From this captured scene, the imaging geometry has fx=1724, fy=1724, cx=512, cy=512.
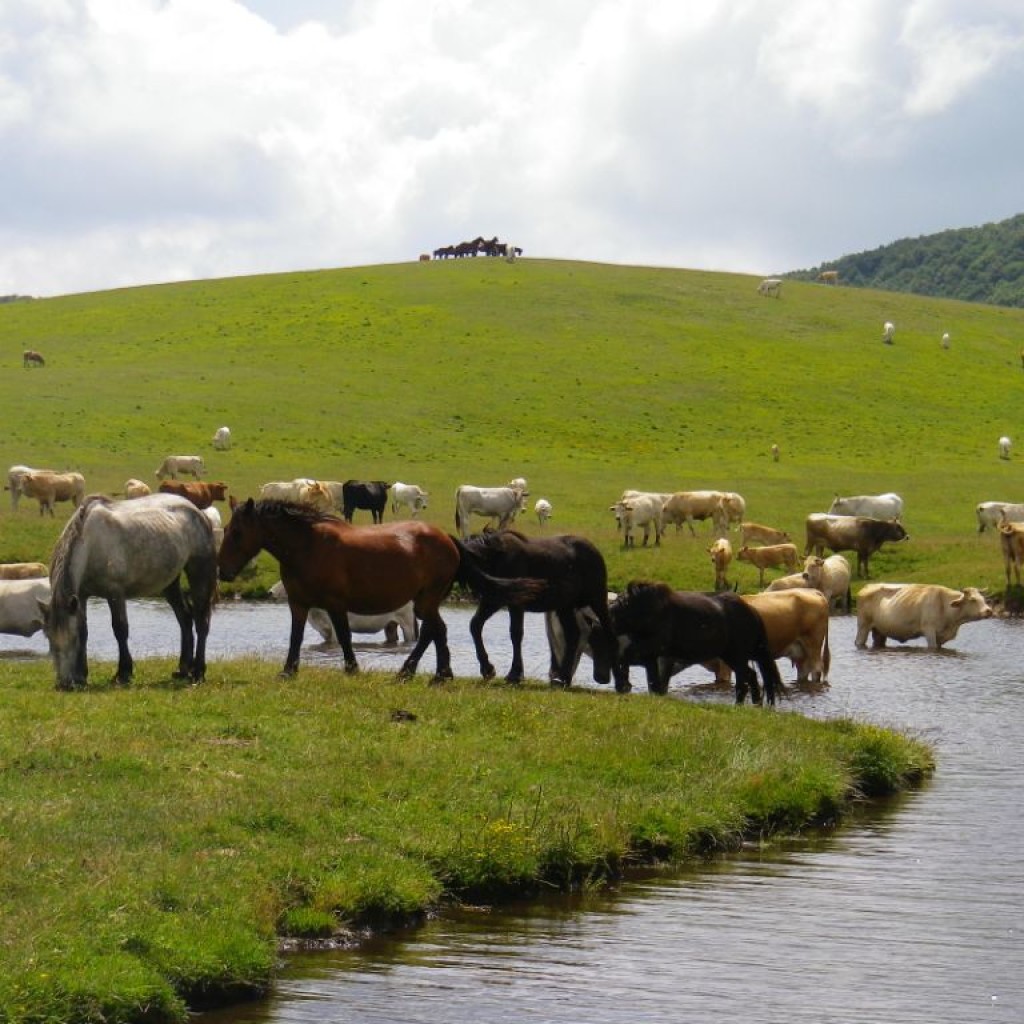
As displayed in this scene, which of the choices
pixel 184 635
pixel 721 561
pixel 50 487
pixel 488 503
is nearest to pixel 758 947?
pixel 184 635

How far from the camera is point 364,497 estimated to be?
159 ft

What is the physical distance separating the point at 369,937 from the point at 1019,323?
98331 mm

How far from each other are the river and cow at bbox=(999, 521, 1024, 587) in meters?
20.4

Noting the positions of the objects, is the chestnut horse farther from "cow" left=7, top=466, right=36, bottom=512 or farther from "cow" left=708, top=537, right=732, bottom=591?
"cow" left=7, top=466, right=36, bottom=512

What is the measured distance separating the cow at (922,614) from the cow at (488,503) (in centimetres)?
1871

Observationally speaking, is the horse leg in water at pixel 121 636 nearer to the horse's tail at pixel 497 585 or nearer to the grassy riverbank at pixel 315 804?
the grassy riverbank at pixel 315 804

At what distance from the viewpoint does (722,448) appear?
67375 mm

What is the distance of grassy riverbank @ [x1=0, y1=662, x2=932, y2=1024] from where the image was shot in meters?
9.48

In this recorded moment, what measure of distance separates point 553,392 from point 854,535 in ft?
117

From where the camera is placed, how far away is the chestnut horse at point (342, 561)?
17.9 metres

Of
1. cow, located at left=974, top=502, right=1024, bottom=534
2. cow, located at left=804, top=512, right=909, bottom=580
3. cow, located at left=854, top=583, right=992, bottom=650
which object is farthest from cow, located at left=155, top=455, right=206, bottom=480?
cow, located at left=854, top=583, right=992, bottom=650

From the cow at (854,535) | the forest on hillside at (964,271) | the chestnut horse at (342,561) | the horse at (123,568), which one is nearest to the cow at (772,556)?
the cow at (854,535)

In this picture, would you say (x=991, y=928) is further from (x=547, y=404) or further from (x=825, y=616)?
(x=547, y=404)

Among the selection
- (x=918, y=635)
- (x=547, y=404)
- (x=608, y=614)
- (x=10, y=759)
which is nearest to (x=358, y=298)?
(x=547, y=404)
